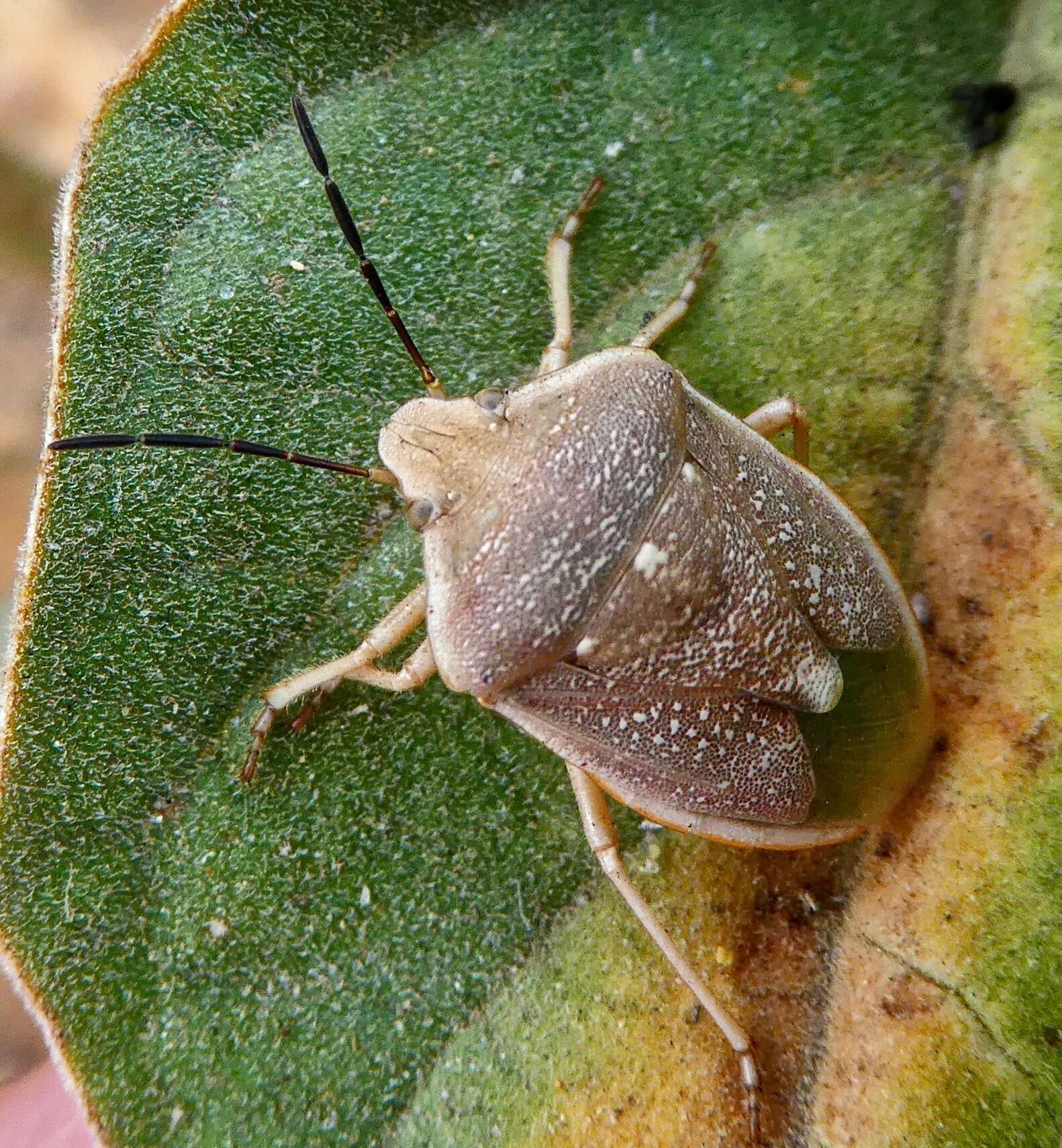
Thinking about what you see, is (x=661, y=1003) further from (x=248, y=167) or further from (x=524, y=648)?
(x=248, y=167)

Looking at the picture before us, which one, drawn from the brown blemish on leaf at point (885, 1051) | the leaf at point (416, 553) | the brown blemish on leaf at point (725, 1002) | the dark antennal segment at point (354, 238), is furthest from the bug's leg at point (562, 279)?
the brown blemish on leaf at point (885, 1051)

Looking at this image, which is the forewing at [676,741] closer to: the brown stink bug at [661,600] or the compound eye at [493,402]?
the brown stink bug at [661,600]

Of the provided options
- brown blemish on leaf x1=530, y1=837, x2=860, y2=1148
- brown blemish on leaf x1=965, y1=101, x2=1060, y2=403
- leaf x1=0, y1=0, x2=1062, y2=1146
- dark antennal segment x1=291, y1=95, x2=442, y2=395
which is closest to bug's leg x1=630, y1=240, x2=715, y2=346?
leaf x1=0, y1=0, x2=1062, y2=1146

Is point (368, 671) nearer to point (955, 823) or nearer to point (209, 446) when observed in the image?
point (209, 446)

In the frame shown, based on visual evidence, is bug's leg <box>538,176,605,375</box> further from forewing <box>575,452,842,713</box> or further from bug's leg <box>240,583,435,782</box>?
bug's leg <box>240,583,435,782</box>

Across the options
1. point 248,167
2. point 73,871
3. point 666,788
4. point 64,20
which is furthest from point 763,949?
point 64,20
